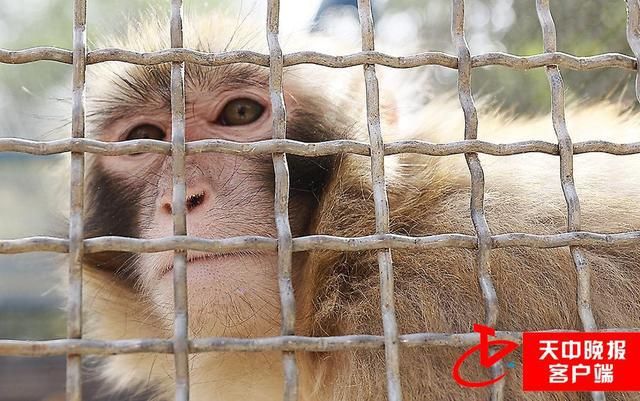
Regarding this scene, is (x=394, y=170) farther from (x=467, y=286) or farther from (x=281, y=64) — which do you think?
(x=281, y=64)

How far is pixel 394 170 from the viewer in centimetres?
219

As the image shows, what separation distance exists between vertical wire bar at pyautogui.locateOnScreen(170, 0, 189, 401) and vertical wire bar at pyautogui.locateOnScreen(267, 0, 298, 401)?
16 centimetres

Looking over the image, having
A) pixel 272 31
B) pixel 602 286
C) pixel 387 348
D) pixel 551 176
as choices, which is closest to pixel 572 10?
pixel 551 176

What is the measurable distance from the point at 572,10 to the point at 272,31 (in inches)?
80.4

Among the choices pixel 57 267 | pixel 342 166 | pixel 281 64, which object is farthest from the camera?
pixel 57 267

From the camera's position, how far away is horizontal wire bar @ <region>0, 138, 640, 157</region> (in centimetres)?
147

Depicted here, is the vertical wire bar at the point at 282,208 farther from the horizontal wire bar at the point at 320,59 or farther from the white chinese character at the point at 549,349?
the white chinese character at the point at 549,349

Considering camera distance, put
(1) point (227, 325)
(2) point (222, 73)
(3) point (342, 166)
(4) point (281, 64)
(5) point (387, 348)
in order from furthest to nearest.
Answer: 1. (2) point (222, 73)
2. (3) point (342, 166)
3. (1) point (227, 325)
4. (4) point (281, 64)
5. (5) point (387, 348)

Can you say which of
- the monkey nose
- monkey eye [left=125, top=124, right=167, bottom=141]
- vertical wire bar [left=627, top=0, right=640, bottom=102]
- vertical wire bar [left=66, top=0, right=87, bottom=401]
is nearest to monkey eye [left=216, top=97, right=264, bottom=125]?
monkey eye [left=125, top=124, right=167, bottom=141]

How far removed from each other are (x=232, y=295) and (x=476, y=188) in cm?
63

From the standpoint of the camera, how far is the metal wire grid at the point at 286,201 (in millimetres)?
1410

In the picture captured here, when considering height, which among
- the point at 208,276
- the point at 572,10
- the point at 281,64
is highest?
the point at 572,10

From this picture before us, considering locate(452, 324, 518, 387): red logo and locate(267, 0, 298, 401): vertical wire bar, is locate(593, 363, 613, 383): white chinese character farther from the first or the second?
locate(267, 0, 298, 401): vertical wire bar

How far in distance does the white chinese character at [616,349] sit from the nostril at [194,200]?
3.01ft
